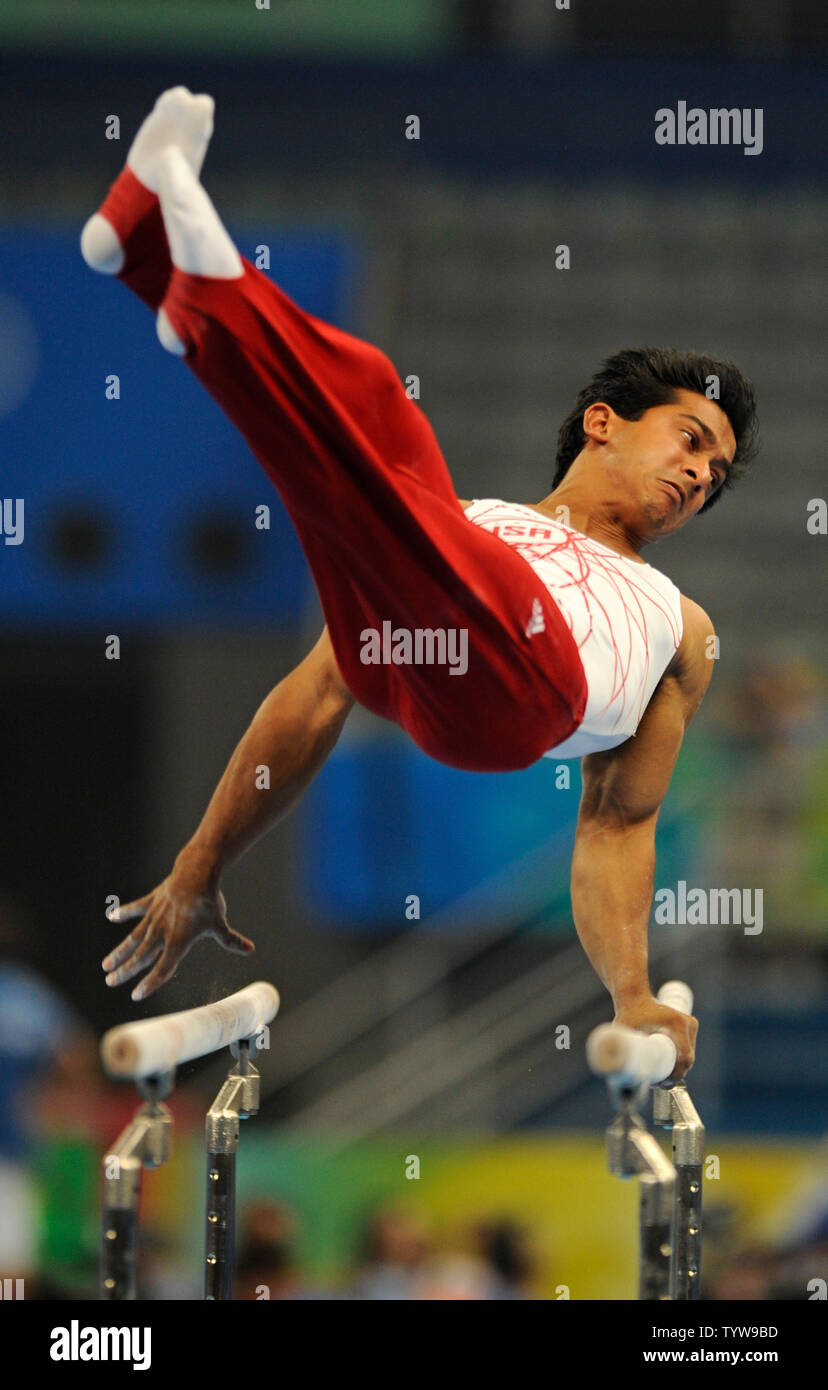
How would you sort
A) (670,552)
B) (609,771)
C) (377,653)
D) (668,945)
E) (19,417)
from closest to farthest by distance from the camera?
(377,653)
(609,771)
(668,945)
(19,417)
(670,552)

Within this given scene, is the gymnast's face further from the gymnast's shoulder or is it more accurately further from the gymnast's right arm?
the gymnast's right arm

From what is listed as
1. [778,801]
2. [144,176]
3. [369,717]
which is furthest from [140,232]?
[778,801]

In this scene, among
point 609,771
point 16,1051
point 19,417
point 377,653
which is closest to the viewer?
point 377,653

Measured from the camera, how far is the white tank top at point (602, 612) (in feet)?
9.31

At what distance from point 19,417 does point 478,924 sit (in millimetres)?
2627

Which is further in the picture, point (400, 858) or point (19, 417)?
point (19, 417)

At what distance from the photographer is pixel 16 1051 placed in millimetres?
5141

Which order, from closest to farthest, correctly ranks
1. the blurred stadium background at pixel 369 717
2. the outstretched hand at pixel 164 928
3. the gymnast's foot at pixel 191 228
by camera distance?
the gymnast's foot at pixel 191 228
the outstretched hand at pixel 164 928
the blurred stadium background at pixel 369 717

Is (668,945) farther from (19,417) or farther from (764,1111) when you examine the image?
(19,417)

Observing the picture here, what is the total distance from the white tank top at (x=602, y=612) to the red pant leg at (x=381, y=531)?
7 centimetres

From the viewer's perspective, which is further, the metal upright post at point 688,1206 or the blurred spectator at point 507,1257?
the blurred spectator at point 507,1257

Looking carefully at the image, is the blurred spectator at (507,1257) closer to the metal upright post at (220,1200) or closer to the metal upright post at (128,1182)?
the metal upright post at (220,1200)

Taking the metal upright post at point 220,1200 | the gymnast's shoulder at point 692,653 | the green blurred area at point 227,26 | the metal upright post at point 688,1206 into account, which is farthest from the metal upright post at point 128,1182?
the green blurred area at point 227,26

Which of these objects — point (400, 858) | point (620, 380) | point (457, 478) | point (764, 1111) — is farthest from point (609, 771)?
point (457, 478)
